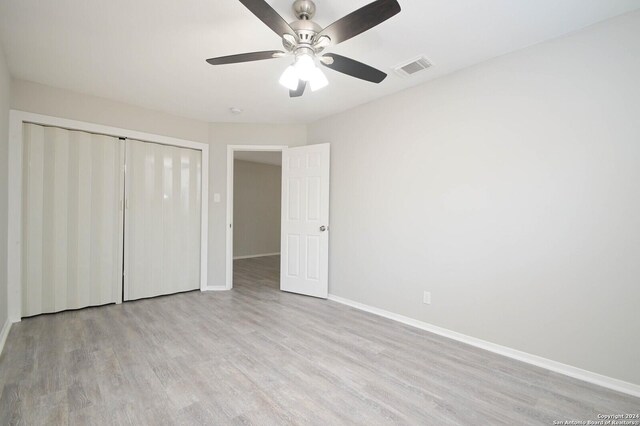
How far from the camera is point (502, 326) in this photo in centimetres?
244

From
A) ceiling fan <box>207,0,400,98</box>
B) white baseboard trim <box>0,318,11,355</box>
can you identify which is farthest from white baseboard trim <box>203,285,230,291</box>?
ceiling fan <box>207,0,400,98</box>

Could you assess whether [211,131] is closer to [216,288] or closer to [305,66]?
[216,288]

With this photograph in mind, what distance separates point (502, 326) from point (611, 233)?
1.04 m

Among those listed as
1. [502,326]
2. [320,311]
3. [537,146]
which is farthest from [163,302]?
→ [537,146]

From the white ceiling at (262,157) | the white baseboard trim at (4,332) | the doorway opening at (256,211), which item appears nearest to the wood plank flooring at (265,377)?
the white baseboard trim at (4,332)

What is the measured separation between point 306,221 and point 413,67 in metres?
2.29

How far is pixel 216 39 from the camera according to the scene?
2227 millimetres

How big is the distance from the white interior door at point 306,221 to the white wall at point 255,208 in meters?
3.18

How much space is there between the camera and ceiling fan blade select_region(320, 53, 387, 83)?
74.1 inches

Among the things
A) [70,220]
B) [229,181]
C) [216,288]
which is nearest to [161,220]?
[70,220]

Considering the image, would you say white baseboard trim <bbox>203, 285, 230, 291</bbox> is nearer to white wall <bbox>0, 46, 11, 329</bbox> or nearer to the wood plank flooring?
the wood plank flooring

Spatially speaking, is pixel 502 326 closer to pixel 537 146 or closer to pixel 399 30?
pixel 537 146

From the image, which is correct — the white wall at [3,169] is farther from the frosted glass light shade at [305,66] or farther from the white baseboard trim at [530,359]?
the white baseboard trim at [530,359]

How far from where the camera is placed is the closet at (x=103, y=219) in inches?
120
